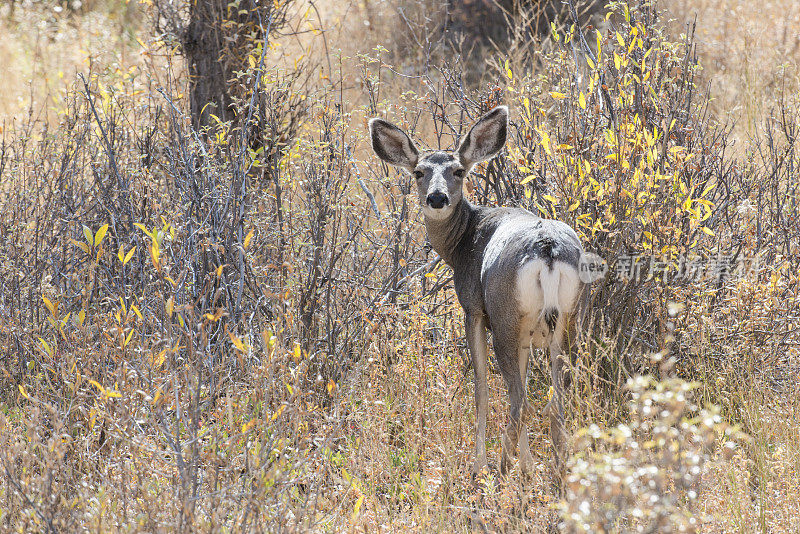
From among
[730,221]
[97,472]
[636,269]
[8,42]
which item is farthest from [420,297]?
[8,42]

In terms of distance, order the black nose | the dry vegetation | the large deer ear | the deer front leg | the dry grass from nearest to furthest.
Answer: the dry vegetation → the deer front leg → the black nose → the large deer ear → the dry grass

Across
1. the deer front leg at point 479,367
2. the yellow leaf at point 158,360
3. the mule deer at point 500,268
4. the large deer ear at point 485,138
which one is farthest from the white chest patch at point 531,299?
the yellow leaf at point 158,360

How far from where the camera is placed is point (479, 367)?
4789 mm

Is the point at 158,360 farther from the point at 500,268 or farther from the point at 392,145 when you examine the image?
the point at 392,145

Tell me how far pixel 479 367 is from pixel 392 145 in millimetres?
1522

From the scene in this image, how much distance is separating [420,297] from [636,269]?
1.43m

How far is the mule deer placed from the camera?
4211mm

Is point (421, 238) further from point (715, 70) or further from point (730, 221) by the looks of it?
point (715, 70)

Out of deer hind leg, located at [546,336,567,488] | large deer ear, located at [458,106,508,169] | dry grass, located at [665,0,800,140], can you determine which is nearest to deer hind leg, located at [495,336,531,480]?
deer hind leg, located at [546,336,567,488]

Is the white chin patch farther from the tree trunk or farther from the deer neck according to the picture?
the tree trunk

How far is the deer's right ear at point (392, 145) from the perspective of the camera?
5.42 metres

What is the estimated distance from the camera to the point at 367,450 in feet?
15.3

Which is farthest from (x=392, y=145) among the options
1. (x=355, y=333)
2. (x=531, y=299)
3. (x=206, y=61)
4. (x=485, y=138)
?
(x=206, y=61)

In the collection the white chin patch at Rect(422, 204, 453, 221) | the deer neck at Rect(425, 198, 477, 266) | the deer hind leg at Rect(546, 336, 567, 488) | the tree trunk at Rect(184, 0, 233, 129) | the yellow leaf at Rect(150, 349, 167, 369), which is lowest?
the deer hind leg at Rect(546, 336, 567, 488)
